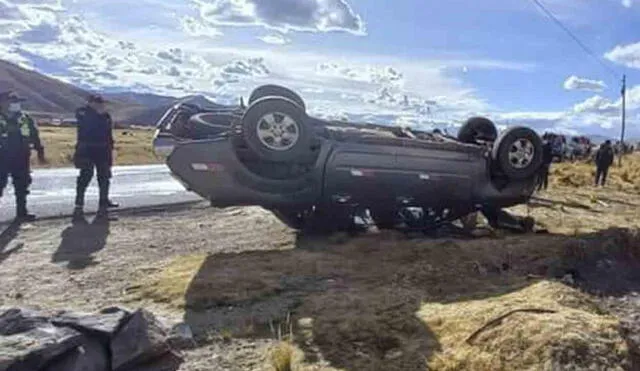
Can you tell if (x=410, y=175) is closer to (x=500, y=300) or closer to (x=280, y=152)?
(x=280, y=152)

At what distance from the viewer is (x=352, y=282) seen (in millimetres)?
6723

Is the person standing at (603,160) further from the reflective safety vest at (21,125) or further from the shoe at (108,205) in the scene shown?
the reflective safety vest at (21,125)

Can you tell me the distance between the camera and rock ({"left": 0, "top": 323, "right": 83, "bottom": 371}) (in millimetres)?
3875

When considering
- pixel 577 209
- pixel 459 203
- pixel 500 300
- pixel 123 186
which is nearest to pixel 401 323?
pixel 500 300

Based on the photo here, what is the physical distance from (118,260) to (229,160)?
1.43 m

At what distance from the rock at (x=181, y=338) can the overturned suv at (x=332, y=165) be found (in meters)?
2.72

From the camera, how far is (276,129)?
25.7ft

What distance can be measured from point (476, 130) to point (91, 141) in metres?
5.13

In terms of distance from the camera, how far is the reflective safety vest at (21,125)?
10.4m

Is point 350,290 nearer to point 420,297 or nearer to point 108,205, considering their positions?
point 420,297

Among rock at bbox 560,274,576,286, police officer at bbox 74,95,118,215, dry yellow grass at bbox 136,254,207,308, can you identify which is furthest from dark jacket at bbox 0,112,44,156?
rock at bbox 560,274,576,286

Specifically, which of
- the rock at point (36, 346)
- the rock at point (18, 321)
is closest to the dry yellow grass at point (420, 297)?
the rock at point (36, 346)

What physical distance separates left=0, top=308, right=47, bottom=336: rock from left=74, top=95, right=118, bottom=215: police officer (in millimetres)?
6575

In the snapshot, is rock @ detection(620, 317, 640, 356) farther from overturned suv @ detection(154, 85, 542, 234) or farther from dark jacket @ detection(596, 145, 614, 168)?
dark jacket @ detection(596, 145, 614, 168)
